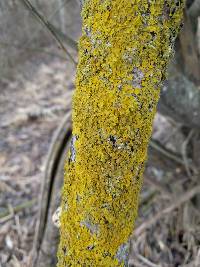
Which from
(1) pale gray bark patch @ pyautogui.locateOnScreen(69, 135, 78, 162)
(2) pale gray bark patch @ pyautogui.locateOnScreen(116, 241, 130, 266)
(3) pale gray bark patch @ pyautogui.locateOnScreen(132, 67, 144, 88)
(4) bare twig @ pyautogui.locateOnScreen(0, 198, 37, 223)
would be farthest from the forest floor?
(3) pale gray bark patch @ pyautogui.locateOnScreen(132, 67, 144, 88)

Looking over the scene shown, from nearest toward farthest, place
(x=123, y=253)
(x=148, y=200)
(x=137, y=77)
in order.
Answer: (x=137, y=77), (x=123, y=253), (x=148, y=200)

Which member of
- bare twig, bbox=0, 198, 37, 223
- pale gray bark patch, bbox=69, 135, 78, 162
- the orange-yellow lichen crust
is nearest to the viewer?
the orange-yellow lichen crust

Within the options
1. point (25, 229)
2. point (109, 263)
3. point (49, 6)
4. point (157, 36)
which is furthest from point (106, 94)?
point (49, 6)

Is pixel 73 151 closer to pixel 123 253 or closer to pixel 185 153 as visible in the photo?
pixel 123 253

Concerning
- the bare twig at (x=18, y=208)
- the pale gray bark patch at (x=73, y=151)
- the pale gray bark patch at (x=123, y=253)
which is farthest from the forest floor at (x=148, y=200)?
the pale gray bark patch at (x=73, y=151)

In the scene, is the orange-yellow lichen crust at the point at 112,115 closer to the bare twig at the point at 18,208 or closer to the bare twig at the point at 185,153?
the bare twig at the point at 185,153

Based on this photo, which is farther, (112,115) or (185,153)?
(185,153)

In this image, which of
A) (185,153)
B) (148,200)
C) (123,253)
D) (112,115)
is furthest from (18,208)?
(112,115)

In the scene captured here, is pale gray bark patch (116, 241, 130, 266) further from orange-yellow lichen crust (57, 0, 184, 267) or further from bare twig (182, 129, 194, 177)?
bare twig (182, 129, 194, 177)
